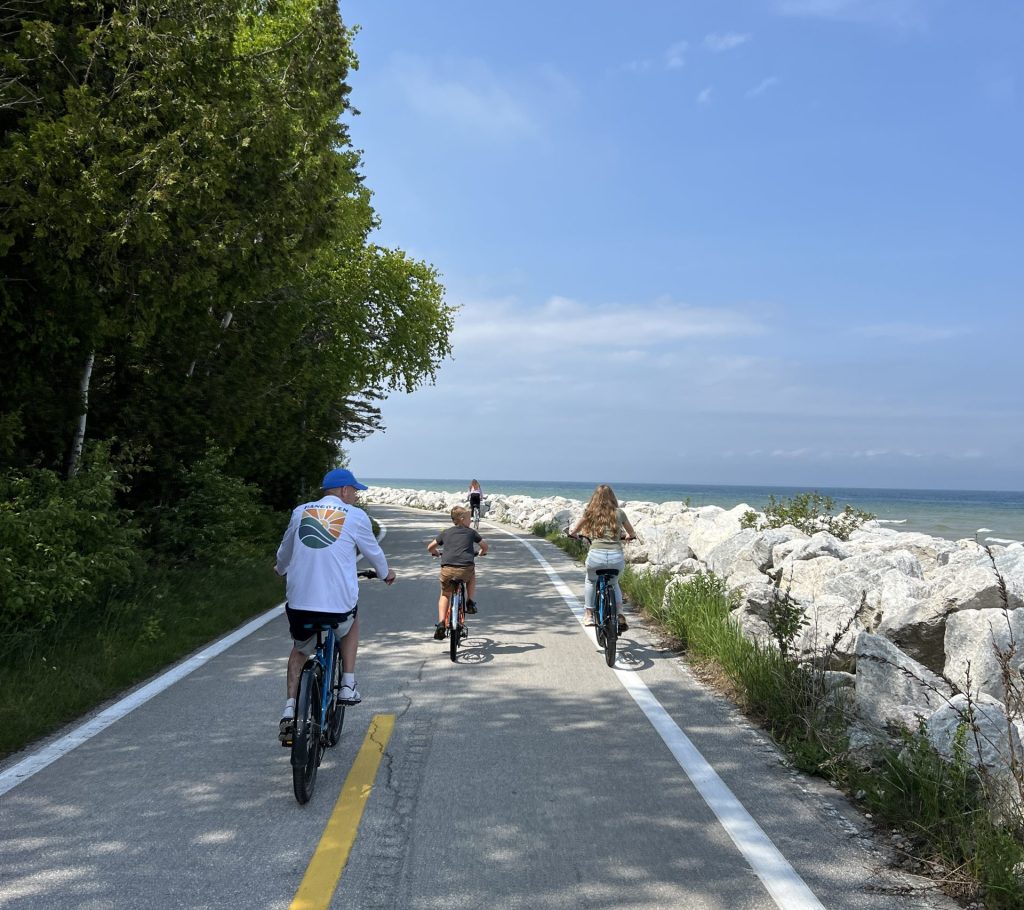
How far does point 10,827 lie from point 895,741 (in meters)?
5.12

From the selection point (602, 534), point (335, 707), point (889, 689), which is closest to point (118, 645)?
point (335, 707)

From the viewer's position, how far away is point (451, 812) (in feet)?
14.9

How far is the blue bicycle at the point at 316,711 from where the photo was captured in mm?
4609

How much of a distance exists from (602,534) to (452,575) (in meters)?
1.75

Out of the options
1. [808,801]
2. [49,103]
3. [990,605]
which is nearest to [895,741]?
[808,801]

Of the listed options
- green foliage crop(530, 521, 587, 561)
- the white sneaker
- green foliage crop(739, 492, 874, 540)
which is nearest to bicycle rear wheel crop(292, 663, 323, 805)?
the white sneaker

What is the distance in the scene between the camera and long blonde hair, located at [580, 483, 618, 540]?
9.35m

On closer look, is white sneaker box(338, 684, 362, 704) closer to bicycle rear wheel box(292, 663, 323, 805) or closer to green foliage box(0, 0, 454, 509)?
bicycle rear wheel box(292, 663, 323, 805)

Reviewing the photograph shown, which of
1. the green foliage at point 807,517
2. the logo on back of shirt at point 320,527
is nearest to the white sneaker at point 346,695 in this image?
the logo on back of shirt at point 320,527

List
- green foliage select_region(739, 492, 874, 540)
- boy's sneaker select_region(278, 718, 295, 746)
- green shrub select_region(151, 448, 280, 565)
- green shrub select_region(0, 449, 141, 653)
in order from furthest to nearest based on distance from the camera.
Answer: green foliage select_region(739, 492, 874, 540) → green shrub select_region(151, 448, 280, 565) → green shrub select_region(0, 449, 141, 653) → boy's sneaker select_region(278, 718, 295, 746)

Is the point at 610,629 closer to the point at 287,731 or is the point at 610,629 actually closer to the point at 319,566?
the point at 319,566

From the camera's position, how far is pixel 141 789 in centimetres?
483

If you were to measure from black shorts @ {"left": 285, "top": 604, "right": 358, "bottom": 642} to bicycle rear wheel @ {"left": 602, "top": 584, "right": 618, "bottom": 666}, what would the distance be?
3737mm

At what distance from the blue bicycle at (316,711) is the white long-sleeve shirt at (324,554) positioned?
220mm
